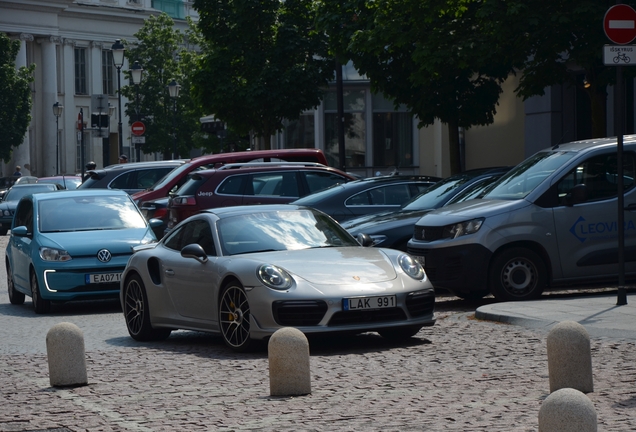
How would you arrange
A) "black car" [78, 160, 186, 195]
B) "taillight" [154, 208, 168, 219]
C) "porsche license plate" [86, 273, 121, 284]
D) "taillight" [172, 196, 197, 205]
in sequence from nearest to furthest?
"porsche license plate" [86, 273, 121, 284]
"taillight" [172, 196, 197, 205]
"taillight" [154, 208, 168, 219]
"black car" [78, 160, 186, 195]

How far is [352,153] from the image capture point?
43219 mm

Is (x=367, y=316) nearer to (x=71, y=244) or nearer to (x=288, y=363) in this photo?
(x=288, y=363)

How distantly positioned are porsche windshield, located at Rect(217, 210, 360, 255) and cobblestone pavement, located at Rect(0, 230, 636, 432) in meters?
0.93

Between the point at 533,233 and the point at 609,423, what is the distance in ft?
22.2

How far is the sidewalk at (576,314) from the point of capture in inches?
421

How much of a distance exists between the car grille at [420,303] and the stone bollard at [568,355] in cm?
271

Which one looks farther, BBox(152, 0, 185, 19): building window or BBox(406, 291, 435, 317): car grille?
BBox(152, 0, 185, 19): building window

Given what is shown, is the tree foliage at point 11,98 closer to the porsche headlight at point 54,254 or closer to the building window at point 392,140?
the building window at point 392,140

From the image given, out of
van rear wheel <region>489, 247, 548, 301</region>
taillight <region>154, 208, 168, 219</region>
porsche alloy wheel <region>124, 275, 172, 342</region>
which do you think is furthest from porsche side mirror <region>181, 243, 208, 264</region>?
taillight <region>154, 208, 168, 219</region>

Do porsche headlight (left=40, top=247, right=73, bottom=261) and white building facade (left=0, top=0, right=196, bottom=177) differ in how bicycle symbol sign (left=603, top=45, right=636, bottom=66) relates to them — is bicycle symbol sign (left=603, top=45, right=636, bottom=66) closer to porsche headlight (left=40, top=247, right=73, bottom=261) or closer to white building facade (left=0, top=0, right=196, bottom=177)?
porsche headlight (left=40, top=247, right=73, bottom=261)

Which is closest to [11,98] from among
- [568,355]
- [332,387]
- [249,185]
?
[249,185]

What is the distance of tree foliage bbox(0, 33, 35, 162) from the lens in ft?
221

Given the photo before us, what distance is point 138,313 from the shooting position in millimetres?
11844

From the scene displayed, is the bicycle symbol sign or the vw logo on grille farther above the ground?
the bicycle symbol sign
